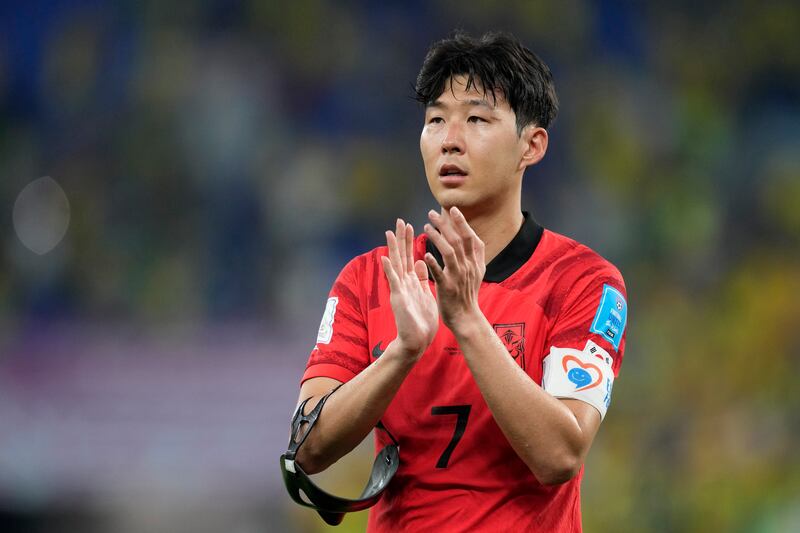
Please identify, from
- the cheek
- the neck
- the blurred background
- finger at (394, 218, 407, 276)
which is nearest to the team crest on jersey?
the neck

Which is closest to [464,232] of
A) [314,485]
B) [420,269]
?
[420,269]

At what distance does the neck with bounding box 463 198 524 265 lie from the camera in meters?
2.42

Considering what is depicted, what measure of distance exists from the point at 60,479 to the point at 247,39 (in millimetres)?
2855

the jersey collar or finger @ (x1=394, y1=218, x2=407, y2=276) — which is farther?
the jersey collar

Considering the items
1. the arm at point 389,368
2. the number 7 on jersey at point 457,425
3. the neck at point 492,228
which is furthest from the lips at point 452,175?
the number 7 on jersey at point 457,425

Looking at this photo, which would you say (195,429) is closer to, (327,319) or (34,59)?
(34,59)

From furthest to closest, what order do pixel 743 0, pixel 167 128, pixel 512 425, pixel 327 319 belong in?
pixel 743 0, pixel 167 128, pixel 327 319, pixel 512 425

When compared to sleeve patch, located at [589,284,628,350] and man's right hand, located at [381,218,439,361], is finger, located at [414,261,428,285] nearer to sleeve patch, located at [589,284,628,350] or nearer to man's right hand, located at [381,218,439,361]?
man's right hand, located at [381,218,439,361]

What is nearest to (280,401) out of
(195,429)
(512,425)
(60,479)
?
(195,429)

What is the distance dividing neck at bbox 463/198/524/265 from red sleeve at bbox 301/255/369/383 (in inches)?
12.0

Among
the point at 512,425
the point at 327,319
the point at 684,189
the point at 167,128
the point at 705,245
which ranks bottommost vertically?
the point at 512,425

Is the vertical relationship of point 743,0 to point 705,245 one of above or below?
above

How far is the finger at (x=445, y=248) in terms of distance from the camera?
1.97 m

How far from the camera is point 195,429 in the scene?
558 centimetres
